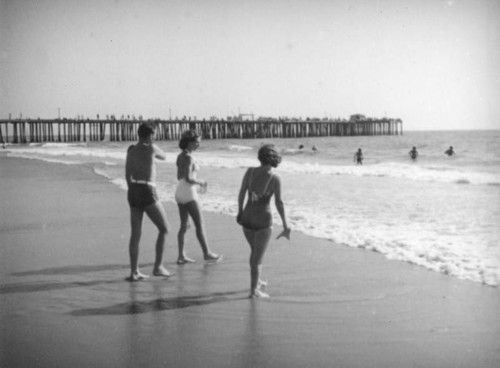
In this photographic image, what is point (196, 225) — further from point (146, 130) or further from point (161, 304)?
point (161, 304)

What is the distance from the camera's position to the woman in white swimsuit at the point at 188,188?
5.34m

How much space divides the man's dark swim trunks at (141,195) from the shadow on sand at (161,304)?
0.95 metres

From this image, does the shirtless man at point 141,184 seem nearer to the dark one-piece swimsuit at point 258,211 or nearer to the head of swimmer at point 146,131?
the head of swimmer at point 146,131

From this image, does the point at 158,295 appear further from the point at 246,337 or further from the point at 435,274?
the point at 435,274

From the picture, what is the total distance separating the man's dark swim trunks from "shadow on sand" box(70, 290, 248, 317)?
95cm

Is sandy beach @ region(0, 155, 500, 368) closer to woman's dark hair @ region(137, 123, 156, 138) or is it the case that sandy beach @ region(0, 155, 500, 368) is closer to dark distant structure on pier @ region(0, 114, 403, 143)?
woman's dark hair @ region(137, 123, 156, 138)

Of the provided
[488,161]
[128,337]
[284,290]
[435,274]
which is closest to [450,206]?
[435,274]

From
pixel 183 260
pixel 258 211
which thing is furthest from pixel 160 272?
pixel 258 211

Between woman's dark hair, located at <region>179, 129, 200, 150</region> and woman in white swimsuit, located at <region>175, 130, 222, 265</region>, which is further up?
woman's dark hair, located at <region>179, 129, 200, 150</region>

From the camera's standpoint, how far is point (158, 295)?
4.34 metres

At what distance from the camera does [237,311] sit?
391 centimetres

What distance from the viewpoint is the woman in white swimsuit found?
5344mm

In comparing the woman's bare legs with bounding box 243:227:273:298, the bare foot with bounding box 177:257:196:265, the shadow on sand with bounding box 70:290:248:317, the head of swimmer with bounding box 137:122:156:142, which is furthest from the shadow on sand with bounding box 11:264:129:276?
the woman's bare legs with bounding box 243:227:273:298

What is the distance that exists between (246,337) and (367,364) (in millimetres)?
779
